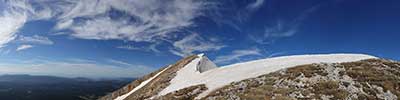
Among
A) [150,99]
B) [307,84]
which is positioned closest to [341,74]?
[307,84]

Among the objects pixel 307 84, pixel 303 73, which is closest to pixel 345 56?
pixel 303 73

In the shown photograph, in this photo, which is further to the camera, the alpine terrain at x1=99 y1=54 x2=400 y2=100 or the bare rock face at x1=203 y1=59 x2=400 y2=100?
the alpine terrain at x1=99 y1=54 x2=400 y2=100

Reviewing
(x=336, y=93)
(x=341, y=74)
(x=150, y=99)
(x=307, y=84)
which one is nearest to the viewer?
(x=336, y=93)

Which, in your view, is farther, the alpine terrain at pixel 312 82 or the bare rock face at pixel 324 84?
the alpine terrain at pixel 312 82

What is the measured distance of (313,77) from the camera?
948 inches

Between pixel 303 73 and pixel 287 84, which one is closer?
pixel 287 84

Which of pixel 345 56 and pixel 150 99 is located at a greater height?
pixel 345 56

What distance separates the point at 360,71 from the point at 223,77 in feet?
36.8

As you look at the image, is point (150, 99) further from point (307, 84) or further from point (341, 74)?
point (341, 74)

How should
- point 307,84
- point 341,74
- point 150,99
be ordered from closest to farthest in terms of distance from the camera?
point 307,84
point 341,74
point 150,99

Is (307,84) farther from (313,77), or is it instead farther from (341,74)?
(341,74)

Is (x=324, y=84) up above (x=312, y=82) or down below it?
below

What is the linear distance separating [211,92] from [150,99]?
761cm

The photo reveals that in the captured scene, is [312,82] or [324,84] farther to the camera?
[312,82]
